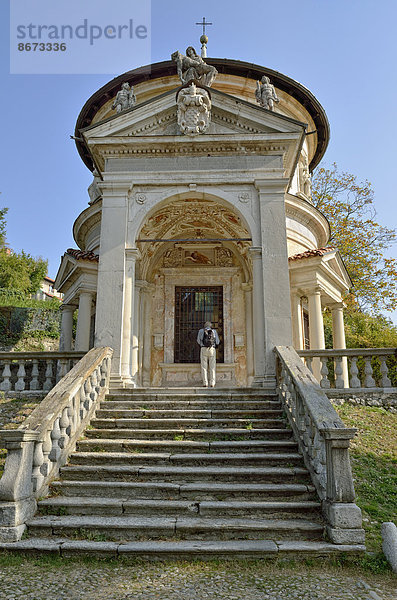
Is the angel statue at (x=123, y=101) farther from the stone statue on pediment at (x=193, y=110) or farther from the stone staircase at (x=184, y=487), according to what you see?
the stone staircase at (x=184, y=487)

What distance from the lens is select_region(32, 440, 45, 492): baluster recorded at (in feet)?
19.7

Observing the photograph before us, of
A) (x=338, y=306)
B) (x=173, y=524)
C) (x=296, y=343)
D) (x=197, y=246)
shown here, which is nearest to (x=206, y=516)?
(x=173, y=524)

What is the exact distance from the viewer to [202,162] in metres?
11.3

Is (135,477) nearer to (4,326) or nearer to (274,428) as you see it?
(274,428)

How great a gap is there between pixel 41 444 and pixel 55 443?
0.48 metres

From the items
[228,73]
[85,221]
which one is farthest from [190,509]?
[228,73]

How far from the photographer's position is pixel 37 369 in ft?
34.3

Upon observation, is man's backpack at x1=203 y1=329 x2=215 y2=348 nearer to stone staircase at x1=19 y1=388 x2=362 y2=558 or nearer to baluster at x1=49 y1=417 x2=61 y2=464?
stone staircase at x1=19 y1=388 x2=362 y2=558

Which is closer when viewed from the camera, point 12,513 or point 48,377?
point 12,513

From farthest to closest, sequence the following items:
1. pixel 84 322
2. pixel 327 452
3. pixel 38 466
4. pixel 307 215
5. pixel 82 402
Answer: pixel 307 215, pixel 84 322, pixel 82 402, pixel 38 466, pixel 327 452

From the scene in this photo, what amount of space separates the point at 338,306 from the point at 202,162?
7.25m

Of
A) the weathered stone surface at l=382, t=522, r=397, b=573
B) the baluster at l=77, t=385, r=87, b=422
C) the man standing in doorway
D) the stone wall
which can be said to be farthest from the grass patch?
the baluster at l=77, t=385, r=87, b=422

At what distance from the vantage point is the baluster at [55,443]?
656 centimetres

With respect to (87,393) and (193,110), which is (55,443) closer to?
(87,393)
